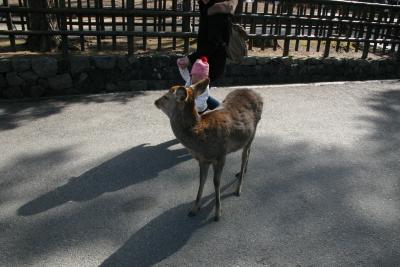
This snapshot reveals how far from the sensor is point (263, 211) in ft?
12.6

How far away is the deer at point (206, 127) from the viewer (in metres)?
3.34

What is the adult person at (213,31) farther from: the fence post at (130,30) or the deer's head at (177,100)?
the fence post at (130,30)

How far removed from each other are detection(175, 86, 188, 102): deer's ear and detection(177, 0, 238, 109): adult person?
1379mm

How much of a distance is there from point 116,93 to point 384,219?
5.11 meters

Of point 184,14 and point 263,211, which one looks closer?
point 263,211

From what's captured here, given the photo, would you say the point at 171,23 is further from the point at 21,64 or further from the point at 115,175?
the point at 115,175

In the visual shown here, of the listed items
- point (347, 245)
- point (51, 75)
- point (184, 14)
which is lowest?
point (347, 245)

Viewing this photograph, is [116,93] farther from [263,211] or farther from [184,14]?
[263,211]

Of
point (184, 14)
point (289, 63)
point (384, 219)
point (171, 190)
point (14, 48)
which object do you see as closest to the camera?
point (384, 219)

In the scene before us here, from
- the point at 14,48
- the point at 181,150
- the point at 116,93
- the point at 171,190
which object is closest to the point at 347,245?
the point at 171,190

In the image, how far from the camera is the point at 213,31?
4.61 meters

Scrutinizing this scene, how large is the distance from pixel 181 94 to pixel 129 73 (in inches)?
175

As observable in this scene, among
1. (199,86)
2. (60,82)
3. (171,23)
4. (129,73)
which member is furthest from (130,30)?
(199,86)

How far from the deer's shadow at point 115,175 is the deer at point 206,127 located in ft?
3.17
